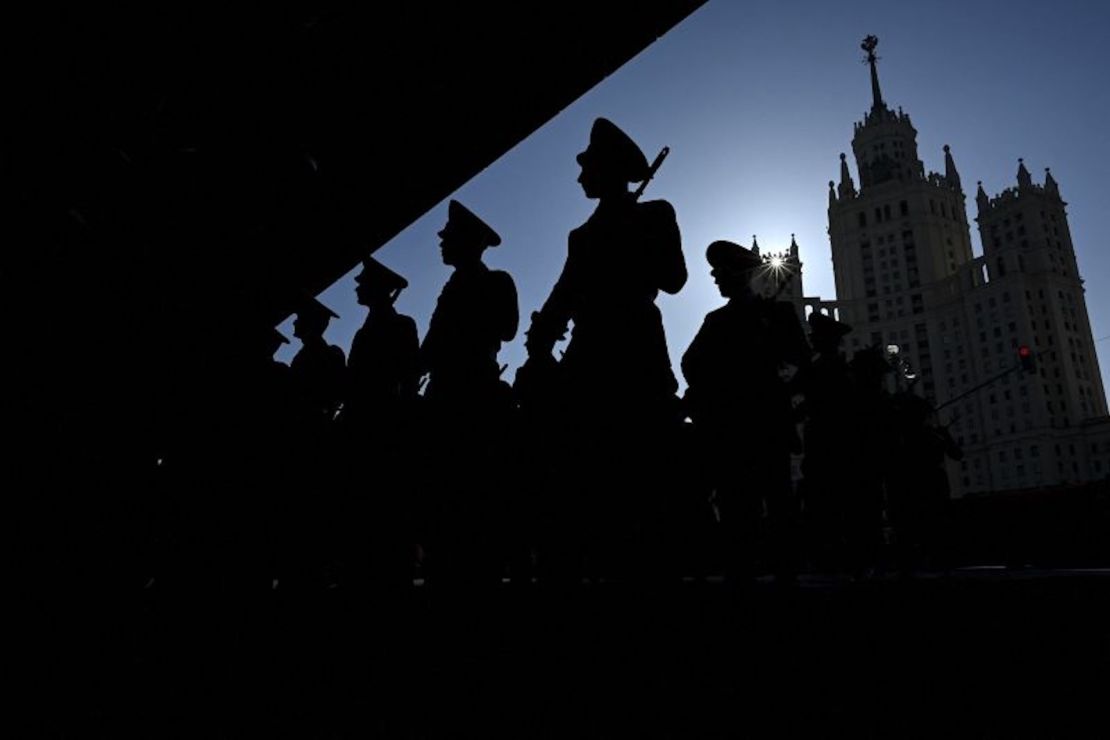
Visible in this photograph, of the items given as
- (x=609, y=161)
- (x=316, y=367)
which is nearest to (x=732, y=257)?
(x=609, y=161)

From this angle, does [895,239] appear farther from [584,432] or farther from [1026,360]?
[584,432]

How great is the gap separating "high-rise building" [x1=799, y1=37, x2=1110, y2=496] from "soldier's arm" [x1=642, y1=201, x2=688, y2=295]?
76.3 metres

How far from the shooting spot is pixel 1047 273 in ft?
274

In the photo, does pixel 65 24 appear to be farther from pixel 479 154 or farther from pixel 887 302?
pixel 887 302

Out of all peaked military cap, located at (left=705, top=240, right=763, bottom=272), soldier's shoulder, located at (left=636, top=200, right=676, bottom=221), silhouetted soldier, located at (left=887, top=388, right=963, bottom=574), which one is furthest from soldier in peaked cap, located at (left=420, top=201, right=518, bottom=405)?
silhouetted soldier, located at (left=887, top=388, right=963, bottom=574)

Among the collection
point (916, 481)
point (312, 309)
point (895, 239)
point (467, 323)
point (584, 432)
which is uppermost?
point (895, 239)

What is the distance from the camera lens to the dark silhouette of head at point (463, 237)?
3902 millimetres

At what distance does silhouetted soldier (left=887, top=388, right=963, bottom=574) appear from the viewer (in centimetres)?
628

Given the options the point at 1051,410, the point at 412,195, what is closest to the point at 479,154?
the point at 412,195

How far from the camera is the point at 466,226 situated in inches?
156

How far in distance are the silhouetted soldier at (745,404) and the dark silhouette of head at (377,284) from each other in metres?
2.26

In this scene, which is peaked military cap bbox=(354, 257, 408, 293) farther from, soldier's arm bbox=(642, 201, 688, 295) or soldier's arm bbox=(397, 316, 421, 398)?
soldier's arm bbox=(642, 201, 688, 295)

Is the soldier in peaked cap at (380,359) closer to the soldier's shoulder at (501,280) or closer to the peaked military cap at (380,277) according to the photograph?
the peaked military cap at (380,277)

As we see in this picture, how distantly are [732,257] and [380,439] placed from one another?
2526 millimetres
